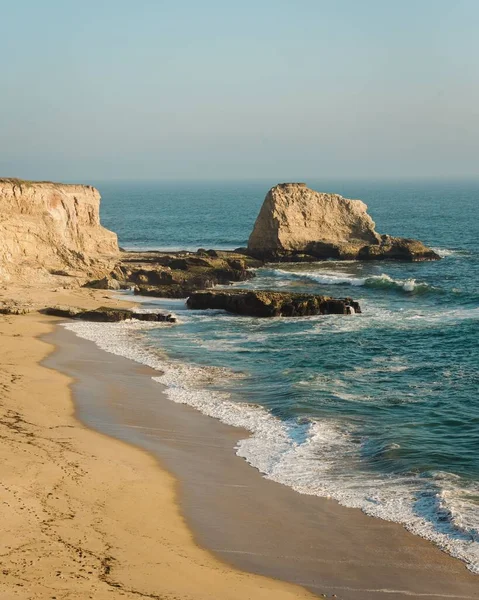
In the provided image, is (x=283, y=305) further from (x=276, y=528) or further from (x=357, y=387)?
(x=276, y=528)

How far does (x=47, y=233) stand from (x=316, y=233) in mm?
27646

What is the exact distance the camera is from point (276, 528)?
1702cm

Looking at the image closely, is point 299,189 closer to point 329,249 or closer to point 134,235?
point 329,249

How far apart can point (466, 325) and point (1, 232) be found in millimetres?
28111

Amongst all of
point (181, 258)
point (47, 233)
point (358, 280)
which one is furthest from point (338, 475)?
point (181, 258)

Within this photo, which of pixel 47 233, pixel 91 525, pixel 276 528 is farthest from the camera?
pixel 47 233

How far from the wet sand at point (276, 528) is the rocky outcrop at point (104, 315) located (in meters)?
16.4

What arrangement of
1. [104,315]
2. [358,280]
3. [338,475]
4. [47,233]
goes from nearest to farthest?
1. [338,475]
2. [104,315]
3. [47,233]
4. [358,280]

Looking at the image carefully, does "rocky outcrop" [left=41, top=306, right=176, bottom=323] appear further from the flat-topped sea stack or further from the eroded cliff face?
the flat-topped sea stack

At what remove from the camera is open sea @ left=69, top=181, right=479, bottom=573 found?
63.5 ft

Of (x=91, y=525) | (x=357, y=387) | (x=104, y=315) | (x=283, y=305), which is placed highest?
(x=283, y=305)

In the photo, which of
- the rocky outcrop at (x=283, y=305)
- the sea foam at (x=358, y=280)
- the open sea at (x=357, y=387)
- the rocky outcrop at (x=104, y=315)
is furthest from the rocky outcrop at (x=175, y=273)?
the rocky outcrop at (x=104, y=315)

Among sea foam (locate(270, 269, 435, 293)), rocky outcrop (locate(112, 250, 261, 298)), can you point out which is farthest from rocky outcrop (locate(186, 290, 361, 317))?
sea foam (locate(270, 269, 435, 293))

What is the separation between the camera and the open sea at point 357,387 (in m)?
19.3
